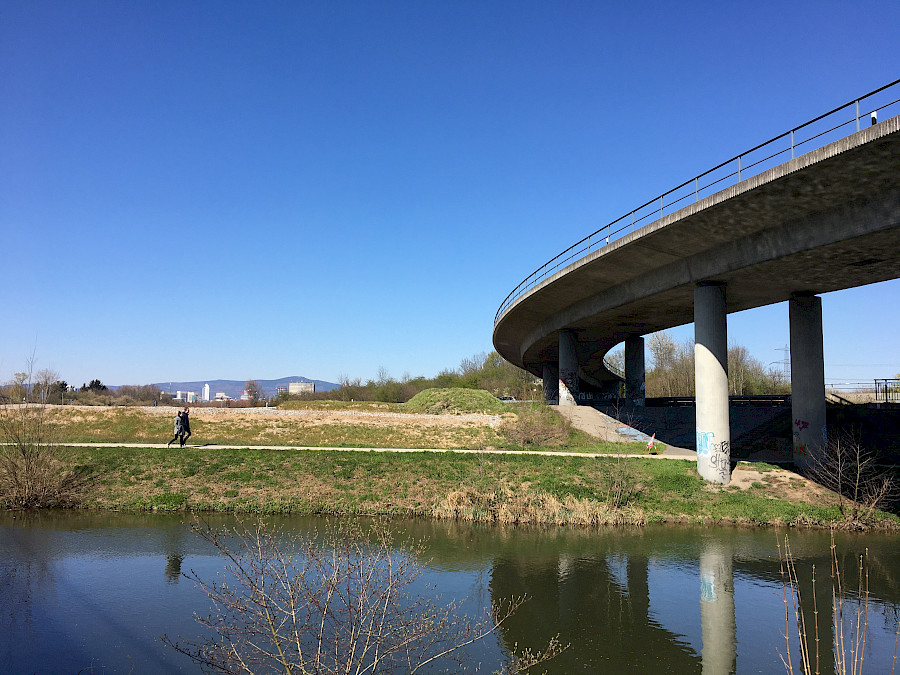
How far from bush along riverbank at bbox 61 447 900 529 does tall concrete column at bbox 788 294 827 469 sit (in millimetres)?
2302

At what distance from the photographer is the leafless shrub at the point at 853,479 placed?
76.2 feet

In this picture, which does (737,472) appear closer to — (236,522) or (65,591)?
(236,522)

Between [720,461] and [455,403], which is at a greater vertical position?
[455,403]

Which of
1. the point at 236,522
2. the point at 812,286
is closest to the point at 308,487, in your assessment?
the point at 236,522

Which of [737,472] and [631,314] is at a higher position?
[631,314]

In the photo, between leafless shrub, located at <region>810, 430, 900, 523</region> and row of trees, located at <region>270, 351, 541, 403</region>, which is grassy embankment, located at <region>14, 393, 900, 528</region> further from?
row of trees, located at <region>270, 351, 541, 403</region>

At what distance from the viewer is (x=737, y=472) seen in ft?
90.5

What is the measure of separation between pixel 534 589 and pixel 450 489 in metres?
10.4

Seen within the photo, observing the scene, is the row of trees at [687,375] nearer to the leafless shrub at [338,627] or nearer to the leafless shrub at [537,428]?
the leafless shrub at [537,428]

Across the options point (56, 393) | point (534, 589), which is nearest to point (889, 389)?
point (534, 589)

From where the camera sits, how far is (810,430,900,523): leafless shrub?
23.2m

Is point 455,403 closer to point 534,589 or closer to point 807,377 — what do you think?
point 807,377

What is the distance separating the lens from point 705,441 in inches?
1063

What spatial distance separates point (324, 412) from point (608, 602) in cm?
3358
